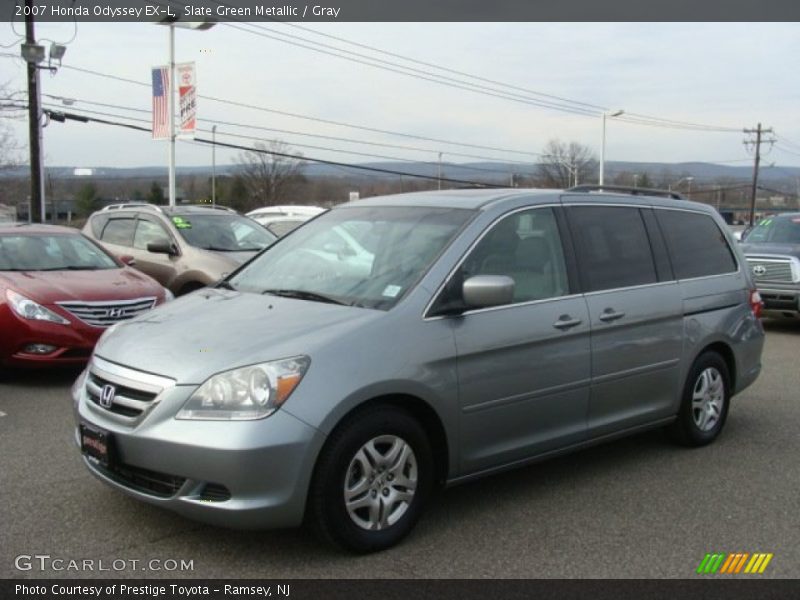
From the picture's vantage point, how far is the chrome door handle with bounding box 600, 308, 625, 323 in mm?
4797

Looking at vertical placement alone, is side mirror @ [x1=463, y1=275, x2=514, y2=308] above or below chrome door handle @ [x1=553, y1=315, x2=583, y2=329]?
above

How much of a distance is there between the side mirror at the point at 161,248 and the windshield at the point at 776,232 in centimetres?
959

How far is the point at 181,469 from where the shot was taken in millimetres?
3441

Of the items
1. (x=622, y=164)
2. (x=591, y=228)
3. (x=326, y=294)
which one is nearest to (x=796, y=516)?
(x=591, y=228)

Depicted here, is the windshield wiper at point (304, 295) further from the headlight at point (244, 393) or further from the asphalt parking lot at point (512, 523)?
the asphalt parking lot at point (512, 523)

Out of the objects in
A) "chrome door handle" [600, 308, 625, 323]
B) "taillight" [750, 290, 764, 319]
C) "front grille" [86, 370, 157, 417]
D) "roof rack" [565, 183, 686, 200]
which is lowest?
"front grille" [86, 370, 157, 417]

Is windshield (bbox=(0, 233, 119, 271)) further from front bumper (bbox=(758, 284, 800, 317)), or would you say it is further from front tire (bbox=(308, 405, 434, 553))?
front bumper (bbox=(758, 284, 800, 317))

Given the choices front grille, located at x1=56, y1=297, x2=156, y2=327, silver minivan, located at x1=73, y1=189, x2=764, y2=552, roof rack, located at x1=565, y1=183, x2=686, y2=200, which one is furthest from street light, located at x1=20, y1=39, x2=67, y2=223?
roof rack, located at x1=565, y1=183, x2=686, y2=200

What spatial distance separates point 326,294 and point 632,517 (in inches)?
81.3

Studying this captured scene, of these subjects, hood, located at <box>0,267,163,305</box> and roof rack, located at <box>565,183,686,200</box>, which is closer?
roof rack, located at <box>565,183,686,200</box>

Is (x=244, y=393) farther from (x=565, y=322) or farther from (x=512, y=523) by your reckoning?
(x=565, y=322)

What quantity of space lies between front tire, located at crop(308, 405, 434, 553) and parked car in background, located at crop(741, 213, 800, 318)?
9875 millimetres

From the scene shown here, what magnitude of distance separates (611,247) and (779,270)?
8.36 metres
